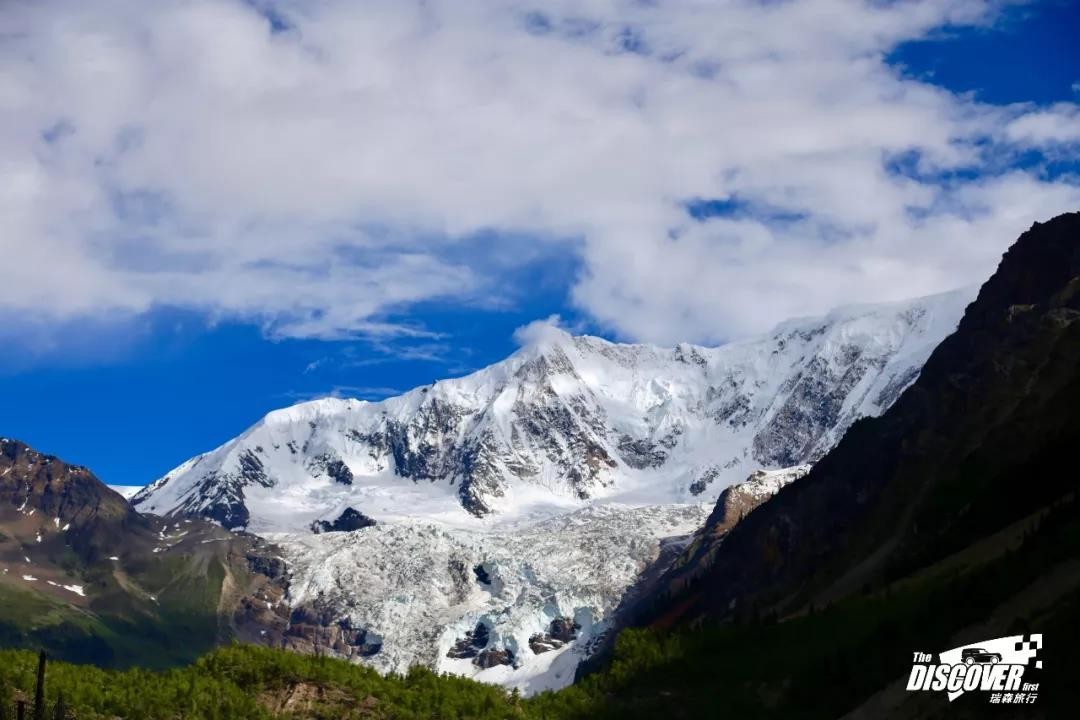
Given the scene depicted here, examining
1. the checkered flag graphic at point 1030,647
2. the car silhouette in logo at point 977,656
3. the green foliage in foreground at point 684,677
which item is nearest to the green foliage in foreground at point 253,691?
the green foliage in foreground at point 684,677

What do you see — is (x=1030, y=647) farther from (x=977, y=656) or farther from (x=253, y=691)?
(x=253, y=691)

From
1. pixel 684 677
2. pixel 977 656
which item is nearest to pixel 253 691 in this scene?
pixel 684 677

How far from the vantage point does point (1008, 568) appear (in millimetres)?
98625

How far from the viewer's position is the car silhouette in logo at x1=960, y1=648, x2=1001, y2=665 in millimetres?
80938

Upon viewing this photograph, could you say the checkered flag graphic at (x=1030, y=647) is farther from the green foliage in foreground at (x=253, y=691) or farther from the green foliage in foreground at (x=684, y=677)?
the green foliage in foreground at (x=253, y=691)

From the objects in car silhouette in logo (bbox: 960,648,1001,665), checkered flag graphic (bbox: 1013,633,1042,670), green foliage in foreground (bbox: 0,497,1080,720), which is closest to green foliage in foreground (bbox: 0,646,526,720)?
green foliage in foreground (bbox: 0,497,1080,720)

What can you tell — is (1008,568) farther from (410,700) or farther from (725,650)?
(410,700)

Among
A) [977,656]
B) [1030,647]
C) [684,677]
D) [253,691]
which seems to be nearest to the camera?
[1030,647]

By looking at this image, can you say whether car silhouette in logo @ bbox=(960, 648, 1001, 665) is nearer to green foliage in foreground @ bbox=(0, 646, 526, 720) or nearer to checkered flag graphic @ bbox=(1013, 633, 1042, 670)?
checkered flag graphic @ bbox=(1013, 633, 1042, 670)

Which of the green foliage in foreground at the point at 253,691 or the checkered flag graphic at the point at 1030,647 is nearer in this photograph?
the checkered flag graphic at the point at 1030,647

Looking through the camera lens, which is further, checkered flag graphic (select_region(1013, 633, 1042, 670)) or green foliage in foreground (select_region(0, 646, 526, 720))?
green foliage in foreground (select_region(0, 646, 526, 720))

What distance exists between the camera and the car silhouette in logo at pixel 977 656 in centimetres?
8094

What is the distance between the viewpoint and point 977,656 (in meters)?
83.1

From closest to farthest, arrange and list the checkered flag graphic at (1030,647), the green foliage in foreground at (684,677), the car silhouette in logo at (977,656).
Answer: the checkered flag graphic at (1030,647) → the car silhouette in logo at (977,656) → the green foliage in foreground at (684,677)
